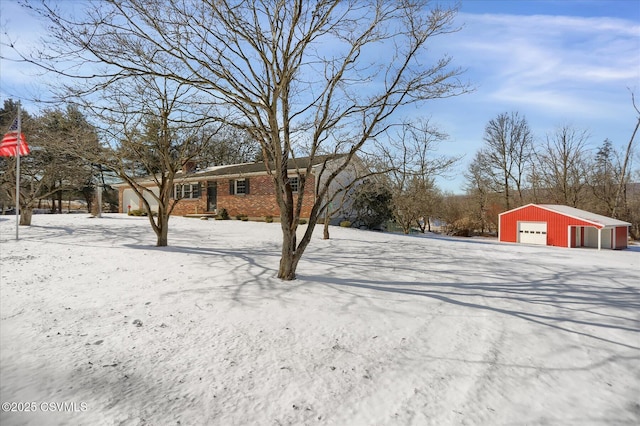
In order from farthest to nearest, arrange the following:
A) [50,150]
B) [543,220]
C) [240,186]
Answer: [240,186]
[543,220]
[50,150]

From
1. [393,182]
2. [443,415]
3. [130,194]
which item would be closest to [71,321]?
[443,415]

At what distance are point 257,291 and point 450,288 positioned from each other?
12.5 ft

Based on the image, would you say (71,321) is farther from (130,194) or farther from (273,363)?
(130,194)

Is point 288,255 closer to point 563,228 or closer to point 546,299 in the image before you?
point 546,299

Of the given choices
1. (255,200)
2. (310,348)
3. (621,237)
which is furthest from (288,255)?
(621,237)

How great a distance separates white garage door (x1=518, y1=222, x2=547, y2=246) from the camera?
19.7m

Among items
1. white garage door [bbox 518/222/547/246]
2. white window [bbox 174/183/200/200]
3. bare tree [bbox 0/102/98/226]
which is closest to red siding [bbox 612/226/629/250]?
white garage door [bbox 518/222/547/246]

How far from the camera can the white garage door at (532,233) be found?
1973 cm

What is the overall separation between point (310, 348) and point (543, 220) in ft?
68.5

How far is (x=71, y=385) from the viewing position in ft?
10.1

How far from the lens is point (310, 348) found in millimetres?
3914

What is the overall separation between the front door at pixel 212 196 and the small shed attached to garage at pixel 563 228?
21.8 meters

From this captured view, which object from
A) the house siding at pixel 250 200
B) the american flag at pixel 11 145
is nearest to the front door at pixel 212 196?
the house siding at pixel 250 200

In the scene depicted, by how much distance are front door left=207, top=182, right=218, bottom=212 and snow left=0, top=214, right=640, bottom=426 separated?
64.1ft
